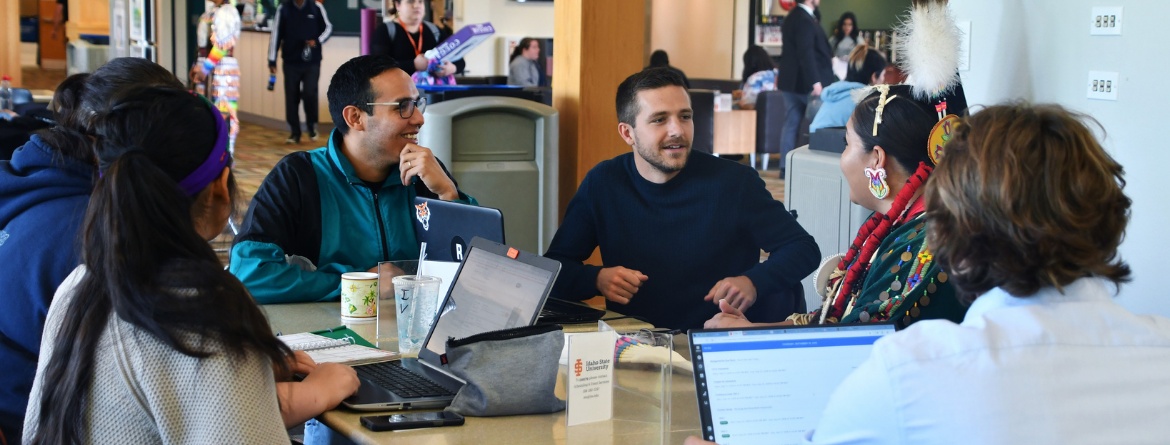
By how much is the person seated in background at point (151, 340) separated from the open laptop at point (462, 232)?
837mm

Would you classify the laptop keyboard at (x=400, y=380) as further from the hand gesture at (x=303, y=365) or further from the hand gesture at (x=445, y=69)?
the hand gesture at (x=445, y=69)

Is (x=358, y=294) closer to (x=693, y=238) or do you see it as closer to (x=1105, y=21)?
(x=693, y=238)

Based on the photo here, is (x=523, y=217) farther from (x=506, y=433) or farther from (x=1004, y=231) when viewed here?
(x=1004, y=231)

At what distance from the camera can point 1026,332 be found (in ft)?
3.57

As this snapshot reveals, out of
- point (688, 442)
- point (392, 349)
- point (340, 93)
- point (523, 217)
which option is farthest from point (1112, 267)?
point (523, 217)

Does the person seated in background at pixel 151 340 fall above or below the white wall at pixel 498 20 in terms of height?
below

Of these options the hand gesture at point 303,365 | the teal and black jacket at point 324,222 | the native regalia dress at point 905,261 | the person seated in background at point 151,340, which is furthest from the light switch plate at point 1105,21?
the person seated in background at point 151,340

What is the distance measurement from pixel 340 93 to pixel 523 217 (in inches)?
66.1

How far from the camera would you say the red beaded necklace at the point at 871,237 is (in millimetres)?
2055

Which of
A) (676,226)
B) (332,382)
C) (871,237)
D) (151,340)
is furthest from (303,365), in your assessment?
(676,226)

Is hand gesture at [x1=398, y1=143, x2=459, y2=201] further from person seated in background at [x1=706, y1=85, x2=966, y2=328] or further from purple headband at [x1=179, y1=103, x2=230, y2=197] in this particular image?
purple headband at [x1=179, y1=103, x2=230, y2=197]

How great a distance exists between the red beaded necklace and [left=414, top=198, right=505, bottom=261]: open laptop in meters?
0.75

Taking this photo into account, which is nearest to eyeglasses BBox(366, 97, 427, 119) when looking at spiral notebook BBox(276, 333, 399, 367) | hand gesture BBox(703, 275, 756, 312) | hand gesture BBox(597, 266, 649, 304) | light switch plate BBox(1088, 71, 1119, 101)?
hand gesture BBox(597, 266, 649, 304)

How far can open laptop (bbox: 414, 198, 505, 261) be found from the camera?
7.13 feet
